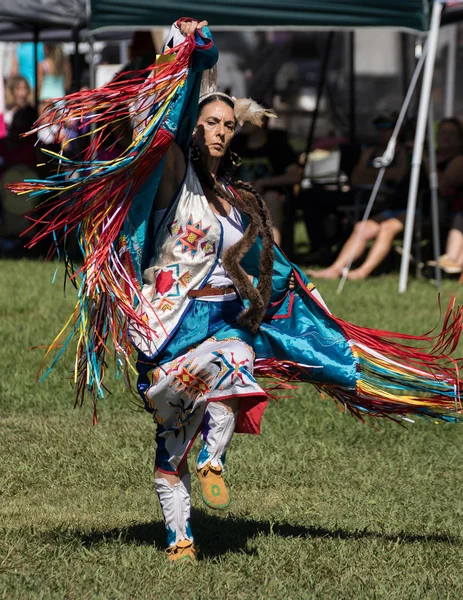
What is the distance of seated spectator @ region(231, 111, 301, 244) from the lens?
10484mm

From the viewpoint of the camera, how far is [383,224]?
10062mm

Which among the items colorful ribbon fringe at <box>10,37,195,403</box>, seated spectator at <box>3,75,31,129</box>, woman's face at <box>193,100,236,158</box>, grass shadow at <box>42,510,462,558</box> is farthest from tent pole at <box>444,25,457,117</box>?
colorful ribbon fringe at <box>10,37,195,403</box>

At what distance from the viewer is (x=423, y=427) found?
5656 millimetres

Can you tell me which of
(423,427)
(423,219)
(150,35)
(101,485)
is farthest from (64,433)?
(150,35)

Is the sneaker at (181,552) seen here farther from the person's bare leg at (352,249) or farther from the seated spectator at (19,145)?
the seated spectator at (19,145)

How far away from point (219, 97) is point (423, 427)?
8.30 feet

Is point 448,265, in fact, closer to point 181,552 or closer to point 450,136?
point 450,136

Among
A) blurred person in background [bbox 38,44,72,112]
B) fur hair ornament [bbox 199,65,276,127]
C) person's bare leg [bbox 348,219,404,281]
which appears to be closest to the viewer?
fur hair ornament [bbox 199,65,276,127]

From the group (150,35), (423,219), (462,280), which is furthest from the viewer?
(150,35)

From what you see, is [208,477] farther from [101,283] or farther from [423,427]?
[423,427]

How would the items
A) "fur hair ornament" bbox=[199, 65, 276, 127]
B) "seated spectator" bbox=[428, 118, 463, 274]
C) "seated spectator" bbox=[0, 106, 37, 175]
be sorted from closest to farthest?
"fur hair ornament" bbox=[199, 65, 276, 127]
"seated spectator" bbox=[428, 118, 463, 274]
"seated spectator" bbox=[0, 106, 37, 175]

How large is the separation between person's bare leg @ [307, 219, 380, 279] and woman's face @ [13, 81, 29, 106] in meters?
5.36

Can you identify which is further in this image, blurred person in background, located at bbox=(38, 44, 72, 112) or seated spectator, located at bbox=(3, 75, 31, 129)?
blurred person in background, located at bbox=(38, 44, 72, 112)

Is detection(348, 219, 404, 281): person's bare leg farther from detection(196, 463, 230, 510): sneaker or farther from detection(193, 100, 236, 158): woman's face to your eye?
detection(196, 463, 230, 510): sneaker
